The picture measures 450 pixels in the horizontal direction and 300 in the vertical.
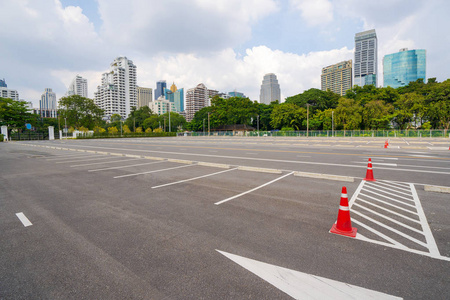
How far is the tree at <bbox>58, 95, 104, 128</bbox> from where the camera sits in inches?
3066

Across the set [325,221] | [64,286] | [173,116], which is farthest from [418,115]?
[173,116]

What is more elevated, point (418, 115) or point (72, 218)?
point (418, 115)

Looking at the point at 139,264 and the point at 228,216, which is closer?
the point at 139,264

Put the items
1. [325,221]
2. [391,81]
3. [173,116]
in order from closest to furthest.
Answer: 1. [325,221]
2. [173,116]
3. [391,81]

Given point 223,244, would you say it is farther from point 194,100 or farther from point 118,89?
point 194,100

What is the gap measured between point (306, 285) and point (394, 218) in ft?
10.9

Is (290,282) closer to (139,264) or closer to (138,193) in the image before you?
(139,264)

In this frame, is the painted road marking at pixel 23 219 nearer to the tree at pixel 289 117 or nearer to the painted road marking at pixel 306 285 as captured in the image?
Answer: the painted road marking at pixel 306 285

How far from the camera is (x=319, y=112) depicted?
248 ft

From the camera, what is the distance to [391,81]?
649ft

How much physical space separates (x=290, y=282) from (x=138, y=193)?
18.5 ft

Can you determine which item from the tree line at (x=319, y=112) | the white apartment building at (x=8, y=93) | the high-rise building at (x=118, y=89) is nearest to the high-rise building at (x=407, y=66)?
the tree line at (x=319, y=112)

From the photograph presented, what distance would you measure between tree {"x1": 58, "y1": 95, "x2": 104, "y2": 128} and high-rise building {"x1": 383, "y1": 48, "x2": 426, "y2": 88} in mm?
213155

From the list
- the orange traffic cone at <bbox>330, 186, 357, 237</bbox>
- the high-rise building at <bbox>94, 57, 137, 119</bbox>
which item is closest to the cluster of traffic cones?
the orange traffic cone at <bbox>330, 186, 357, 237</bbox>
